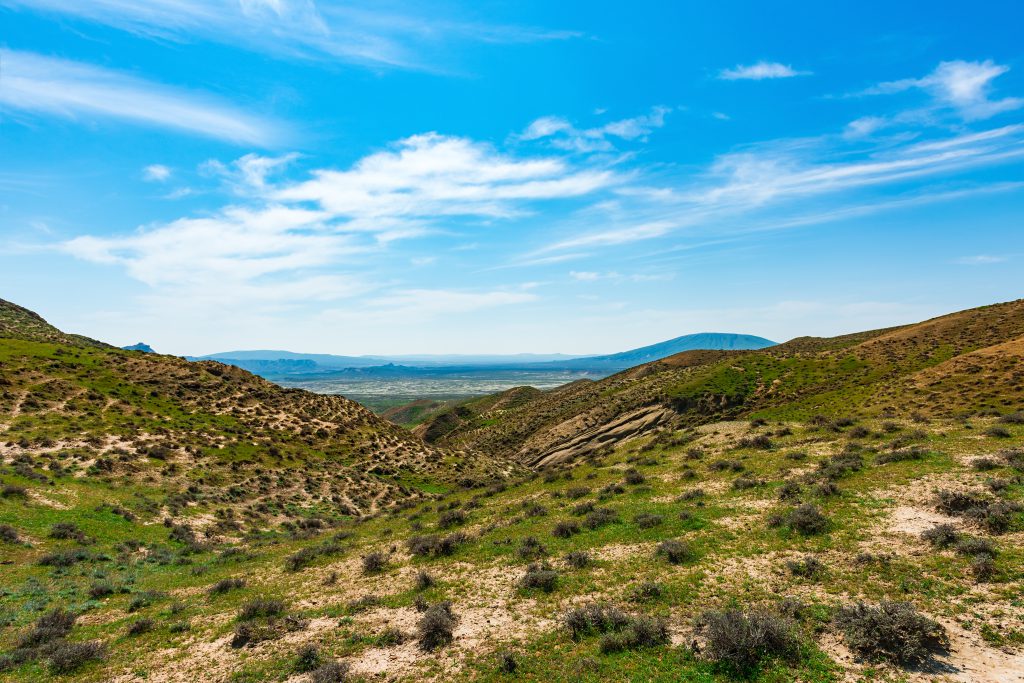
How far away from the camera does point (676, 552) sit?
59.0 feet

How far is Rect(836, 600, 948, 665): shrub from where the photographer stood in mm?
10805

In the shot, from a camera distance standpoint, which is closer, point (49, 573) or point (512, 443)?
point (49, 573)

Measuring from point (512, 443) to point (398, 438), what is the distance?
24071 millimetres

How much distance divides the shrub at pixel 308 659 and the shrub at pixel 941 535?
21540 millimetres

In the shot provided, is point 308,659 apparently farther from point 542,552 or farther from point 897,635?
point 897,635

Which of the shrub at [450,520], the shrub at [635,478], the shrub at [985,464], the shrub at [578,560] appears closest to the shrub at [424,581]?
the shrub at [578,560]

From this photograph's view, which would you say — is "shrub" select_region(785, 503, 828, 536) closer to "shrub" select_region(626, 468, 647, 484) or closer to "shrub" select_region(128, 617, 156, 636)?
"shrub" select_region(626, 468, 647, 484)

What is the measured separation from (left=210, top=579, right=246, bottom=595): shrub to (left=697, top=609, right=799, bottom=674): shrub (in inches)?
845

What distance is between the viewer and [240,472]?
149ft

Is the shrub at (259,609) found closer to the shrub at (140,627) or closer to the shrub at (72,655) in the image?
the shrub at (140,627)

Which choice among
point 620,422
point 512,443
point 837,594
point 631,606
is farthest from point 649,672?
point 512,443

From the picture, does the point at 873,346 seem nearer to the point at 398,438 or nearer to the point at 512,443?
the point at 512,443

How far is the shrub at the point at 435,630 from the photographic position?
14.2 m

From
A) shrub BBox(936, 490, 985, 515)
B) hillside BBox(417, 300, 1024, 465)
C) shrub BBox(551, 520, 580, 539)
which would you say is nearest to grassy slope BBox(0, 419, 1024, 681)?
shrub BBox(551, 520, 580, 539)
